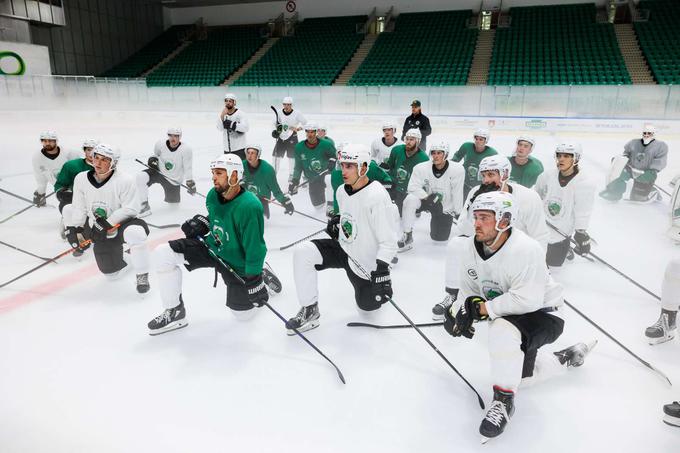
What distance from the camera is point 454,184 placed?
5094 mm

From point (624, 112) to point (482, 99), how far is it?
3665 millimetres

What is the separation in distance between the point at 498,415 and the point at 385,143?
4992mm

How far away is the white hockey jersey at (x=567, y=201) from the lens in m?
4.08

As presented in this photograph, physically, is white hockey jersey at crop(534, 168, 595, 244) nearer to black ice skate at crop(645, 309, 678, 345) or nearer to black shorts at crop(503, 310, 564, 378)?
black ice skate at crop(645, 309, 678, 345)

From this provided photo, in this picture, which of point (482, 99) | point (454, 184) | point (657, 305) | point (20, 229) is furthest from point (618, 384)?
point (482, 99)

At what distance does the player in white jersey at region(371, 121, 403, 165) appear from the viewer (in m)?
6.59

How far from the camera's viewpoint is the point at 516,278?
2.28m

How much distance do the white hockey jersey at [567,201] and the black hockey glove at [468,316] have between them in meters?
2.26

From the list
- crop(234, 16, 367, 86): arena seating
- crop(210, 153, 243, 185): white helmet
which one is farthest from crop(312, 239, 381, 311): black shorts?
crop(234, 16, 367, 86): arena seating

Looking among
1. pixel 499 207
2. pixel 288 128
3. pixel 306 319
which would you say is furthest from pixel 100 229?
pixel 288 128

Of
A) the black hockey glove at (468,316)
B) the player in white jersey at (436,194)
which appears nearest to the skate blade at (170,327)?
the black hockey glove at (468,316)

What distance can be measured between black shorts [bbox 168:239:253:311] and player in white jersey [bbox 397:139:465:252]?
2.23 metres

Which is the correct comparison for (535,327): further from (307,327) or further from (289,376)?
(307,327)

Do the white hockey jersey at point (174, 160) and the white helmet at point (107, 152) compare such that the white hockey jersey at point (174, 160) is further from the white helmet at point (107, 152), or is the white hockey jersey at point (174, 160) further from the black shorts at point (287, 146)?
the white helmet at point (107, 152)
